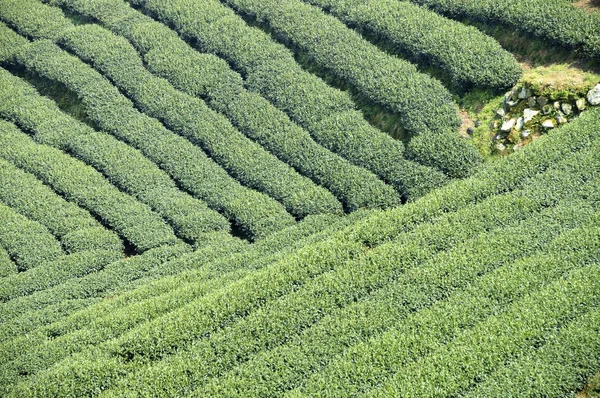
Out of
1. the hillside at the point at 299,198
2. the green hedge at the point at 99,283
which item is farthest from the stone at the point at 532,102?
the green hedge at the point at 99,283

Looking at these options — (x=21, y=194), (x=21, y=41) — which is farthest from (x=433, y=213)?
(x=21, y=41)

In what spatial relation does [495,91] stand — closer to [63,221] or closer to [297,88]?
[297,88]

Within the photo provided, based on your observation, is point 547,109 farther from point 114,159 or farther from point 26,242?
point 26,242

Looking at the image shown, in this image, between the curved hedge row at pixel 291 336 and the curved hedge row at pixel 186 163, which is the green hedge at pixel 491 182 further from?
the curved hedge row at pixel 186 163

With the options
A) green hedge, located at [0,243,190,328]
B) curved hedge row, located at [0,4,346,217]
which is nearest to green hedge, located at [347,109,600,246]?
curved hedge row, located at [0,4,346,217]

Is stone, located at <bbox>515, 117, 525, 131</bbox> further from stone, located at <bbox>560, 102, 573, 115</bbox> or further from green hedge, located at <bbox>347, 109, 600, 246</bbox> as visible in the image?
stone, located at <bbox>560, 102, 573, 115</bbox>
